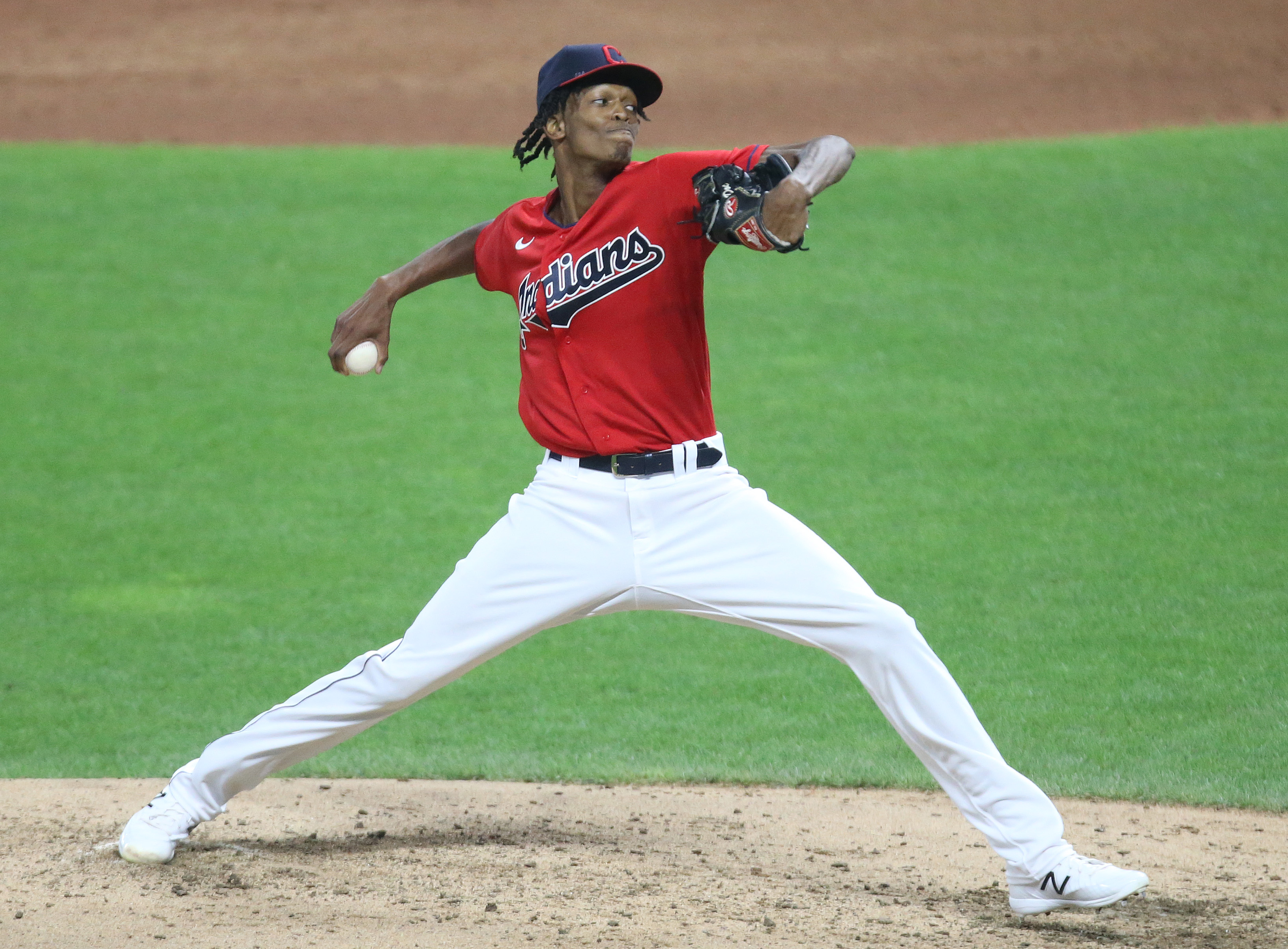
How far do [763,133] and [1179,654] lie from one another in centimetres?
1083

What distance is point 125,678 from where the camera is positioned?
647 centimetres

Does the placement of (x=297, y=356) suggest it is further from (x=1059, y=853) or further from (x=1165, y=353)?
(x=1059, y=853)

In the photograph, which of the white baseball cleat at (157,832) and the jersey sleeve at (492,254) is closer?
the white baseball cleat at (157,832)

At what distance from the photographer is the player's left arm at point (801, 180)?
3.24 metres

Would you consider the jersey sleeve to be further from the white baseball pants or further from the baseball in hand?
the white baseball pants

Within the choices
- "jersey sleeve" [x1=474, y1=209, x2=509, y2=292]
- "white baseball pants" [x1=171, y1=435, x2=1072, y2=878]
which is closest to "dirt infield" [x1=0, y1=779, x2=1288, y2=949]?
"white baseball pants" [x1=171, y1=435, x2=1072, y2=878]

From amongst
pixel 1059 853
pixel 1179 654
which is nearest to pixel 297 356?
pixel 1179 654

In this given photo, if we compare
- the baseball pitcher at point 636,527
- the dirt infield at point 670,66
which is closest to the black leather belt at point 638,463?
the baseball pitcher at point 636,527

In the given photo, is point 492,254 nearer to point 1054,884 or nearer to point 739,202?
point 739,202

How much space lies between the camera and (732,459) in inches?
369

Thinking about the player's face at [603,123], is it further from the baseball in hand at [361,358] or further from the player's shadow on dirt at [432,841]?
the player's shadow on dirt at [432,841]

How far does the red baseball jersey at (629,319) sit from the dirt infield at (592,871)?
1192 mm

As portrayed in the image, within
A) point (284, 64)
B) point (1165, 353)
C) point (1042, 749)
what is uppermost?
point (284, 64)

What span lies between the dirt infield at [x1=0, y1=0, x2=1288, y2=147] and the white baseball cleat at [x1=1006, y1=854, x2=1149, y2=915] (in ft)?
41.6
